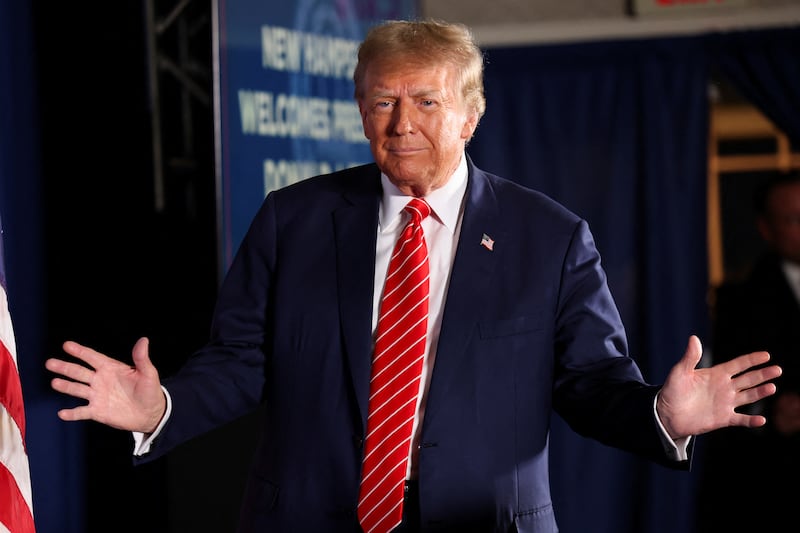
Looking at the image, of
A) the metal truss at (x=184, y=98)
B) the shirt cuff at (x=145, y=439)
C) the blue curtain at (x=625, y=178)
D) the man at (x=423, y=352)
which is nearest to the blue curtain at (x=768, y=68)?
the blue curtain at (x=625, y=178)

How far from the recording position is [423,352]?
1.69 meters

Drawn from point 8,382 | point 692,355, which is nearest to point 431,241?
point 692,355

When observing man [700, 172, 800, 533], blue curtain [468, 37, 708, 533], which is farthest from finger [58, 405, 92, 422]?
blue curtain [468, 37, 708, 533]

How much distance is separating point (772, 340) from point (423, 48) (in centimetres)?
231

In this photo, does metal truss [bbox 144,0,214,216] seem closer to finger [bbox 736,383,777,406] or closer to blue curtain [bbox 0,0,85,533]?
blue curtain [bbox 0,0,85,533]

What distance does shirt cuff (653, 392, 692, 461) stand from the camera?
1.60 meters

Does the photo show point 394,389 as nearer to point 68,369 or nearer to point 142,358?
point 142,358

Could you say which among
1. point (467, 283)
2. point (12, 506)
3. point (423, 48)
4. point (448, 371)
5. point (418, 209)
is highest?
point (423, 48)

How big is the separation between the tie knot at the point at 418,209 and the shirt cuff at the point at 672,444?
1.59 feet

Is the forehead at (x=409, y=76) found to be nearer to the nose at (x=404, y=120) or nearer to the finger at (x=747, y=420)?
the nose at (x=404, y=120)

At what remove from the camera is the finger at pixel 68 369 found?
4.77 feet

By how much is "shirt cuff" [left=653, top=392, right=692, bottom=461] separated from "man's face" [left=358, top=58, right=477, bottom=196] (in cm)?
53

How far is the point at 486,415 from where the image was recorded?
1687 millimetres

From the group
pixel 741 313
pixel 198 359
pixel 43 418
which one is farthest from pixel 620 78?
pixel 198 359
